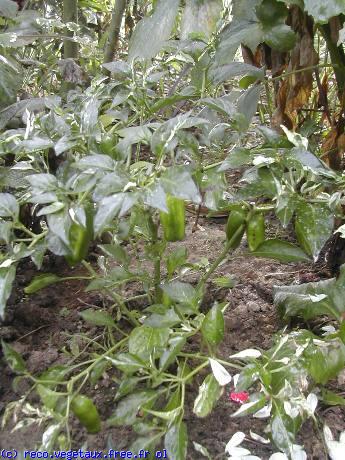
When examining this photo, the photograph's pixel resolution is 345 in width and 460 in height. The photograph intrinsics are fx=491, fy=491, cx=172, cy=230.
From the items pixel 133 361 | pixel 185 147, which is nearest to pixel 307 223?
pixel 185 147

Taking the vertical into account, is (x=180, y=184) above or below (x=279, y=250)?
above

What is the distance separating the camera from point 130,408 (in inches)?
29.3

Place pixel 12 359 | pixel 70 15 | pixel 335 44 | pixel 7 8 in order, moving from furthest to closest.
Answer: pixel 70 15, pixel 7 8, pixel 335 44, pixel 12 359

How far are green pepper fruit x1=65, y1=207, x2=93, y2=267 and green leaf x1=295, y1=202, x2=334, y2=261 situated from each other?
0.95 feet

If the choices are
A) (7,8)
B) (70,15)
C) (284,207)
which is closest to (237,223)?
(284,207)

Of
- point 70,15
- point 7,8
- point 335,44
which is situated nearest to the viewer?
point 335,44

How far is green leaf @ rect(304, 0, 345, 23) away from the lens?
0.72 m

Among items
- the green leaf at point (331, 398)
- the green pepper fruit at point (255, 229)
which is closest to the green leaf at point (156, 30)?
the green pepper fruit at point (255, 229)

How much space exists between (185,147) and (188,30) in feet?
0.62

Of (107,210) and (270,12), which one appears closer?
(107,210)

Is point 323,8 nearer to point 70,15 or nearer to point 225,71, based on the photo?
point 225,71

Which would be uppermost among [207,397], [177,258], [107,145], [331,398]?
[107,145]

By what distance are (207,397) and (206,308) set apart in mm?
442

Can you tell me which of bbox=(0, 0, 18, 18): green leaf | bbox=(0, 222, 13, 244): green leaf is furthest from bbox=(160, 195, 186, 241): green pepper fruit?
bbox=(0, 0, 18, 18): green leaf
